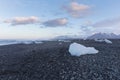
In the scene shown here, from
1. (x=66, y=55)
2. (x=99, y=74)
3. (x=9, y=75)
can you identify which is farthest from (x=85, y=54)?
(x=9, y=75)

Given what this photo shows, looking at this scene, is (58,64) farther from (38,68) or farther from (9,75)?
(9,75)

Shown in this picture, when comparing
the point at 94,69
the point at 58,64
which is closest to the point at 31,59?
the point at 58,64

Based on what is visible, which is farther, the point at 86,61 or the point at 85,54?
the point at 85,54

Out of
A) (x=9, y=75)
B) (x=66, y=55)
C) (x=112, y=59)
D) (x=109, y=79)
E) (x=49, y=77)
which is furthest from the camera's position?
(x=66, y=55)

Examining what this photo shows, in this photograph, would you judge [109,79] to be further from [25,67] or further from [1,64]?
[1,64]

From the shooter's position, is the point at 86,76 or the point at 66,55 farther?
the point at 66,55

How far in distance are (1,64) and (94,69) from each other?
959cm

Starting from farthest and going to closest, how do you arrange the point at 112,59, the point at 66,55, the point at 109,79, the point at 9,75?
the point at 66,55
the point at 112,59
the point at 9,75
the point at 109,79

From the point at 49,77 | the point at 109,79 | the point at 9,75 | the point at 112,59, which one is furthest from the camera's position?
the point at 112,59

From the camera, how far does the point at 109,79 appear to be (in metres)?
14.4

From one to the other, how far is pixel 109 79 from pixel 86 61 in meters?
3.41

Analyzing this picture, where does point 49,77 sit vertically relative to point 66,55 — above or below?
below

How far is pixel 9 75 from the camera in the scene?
1681 centimetres

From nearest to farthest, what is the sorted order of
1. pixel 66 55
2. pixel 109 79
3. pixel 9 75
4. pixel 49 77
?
pixel 109 79, pixel 49 77, pixel 9 75, pixel 66 55
